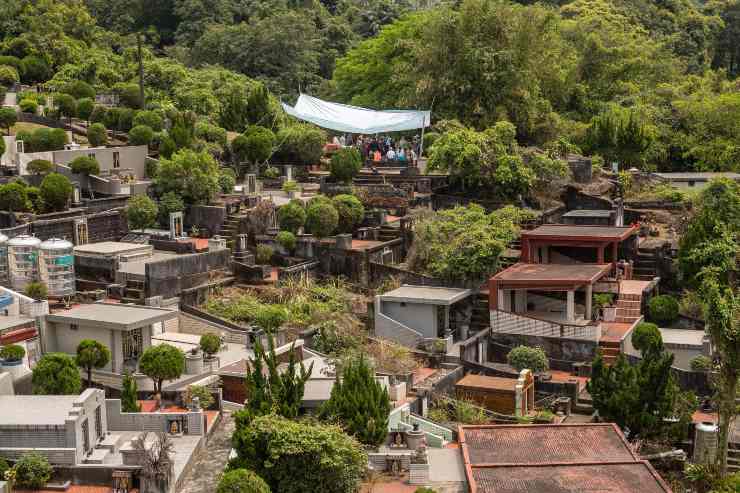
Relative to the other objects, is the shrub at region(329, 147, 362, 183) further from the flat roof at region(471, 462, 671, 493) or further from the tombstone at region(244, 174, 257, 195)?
the flat roof at region(471, 462, 671, 493)

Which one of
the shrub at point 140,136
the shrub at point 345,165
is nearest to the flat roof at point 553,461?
the shrub at point 345,165

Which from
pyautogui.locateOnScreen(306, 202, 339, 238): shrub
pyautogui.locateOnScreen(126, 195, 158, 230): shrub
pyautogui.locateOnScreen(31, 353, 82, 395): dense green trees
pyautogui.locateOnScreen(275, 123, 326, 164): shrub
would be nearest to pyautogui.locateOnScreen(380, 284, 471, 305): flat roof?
pyautogui.locateOnScreen(306, 202, 339, 238): shrub

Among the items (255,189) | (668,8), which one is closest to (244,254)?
(255,189)

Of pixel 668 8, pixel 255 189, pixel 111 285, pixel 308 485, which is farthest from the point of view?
pixel 668 8

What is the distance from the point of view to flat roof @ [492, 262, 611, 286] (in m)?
32.3

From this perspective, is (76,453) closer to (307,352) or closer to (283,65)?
(307,352)

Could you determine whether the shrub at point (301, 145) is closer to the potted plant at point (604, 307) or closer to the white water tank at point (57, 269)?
the potted plant at point (604, 307)

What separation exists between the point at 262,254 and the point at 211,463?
13842 mm

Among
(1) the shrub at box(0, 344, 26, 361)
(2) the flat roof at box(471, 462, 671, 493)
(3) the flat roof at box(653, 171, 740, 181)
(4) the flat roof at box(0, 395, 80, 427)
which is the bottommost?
(2) the flat roof at box(471, 462, 671, 493)

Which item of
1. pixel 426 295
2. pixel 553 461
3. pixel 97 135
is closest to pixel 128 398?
pixel 553 461

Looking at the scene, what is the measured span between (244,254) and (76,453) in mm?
14935

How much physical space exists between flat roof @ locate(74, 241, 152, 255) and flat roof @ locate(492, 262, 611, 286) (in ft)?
35.8

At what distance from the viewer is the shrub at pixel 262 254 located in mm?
35062

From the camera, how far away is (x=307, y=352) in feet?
94.1
